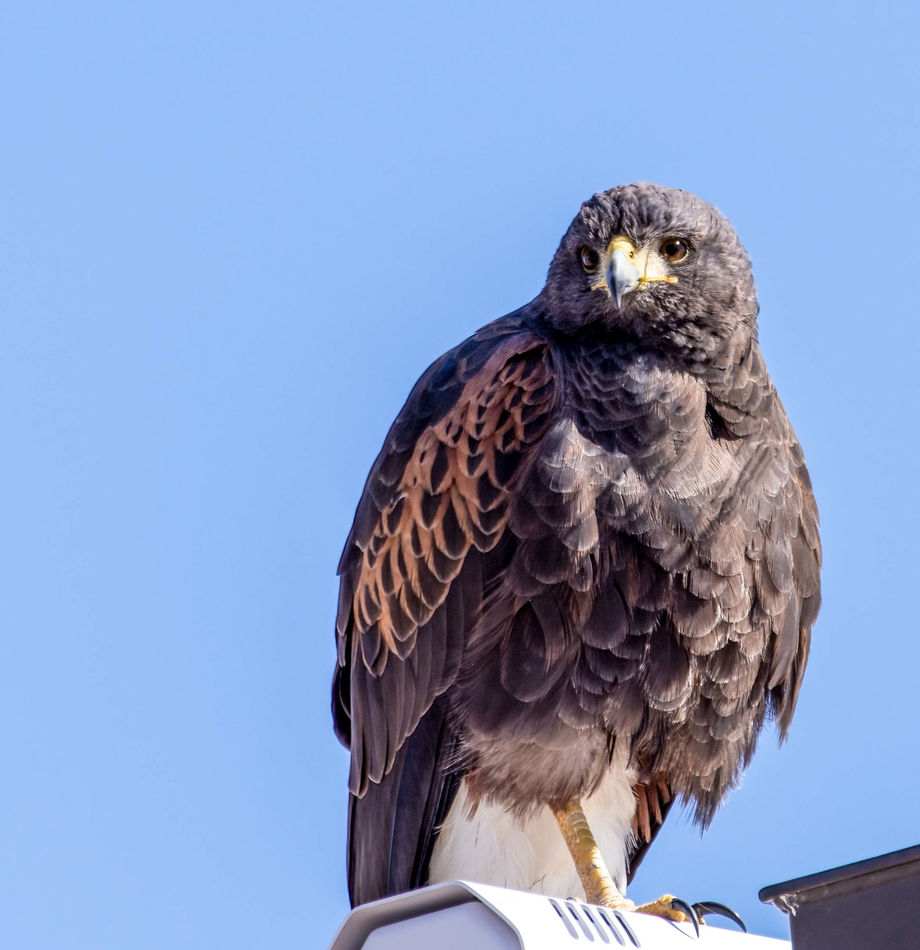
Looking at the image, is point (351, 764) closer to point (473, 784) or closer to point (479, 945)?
point (473, 784)

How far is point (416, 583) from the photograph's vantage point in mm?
5281

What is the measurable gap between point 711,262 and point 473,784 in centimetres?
208

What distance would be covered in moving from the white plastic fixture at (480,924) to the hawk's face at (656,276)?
269 cm

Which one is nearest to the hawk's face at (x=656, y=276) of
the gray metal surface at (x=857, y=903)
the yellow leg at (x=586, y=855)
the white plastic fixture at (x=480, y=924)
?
the yellow leg at (x=586, y=855)

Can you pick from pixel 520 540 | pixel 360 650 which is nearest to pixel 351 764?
pixel 360 650

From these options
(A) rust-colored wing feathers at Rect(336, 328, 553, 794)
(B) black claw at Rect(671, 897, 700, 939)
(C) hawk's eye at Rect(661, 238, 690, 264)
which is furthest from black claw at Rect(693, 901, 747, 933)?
(C) hawk's eye at Rect(661, 238, 690, 264)

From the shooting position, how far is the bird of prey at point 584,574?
4.85 meters

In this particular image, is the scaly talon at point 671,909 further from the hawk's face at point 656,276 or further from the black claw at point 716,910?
the hawk's face at point 656,276

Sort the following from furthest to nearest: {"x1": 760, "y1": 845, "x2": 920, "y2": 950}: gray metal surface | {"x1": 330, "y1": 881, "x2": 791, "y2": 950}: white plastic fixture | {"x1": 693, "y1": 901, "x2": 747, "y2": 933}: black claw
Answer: {"x1": 693, "y1": 901, "x2": 747, "y2": 933}: black claw, {"x1": 330, "y1": 881, "x2": 791, "y2": 950}: white plastic fixture, {"x1": 760, "y1": 845, "x2": 920, "y2": 950}: gray metal surface

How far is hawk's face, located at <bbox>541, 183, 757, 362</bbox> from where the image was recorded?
5254mm

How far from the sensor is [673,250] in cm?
541

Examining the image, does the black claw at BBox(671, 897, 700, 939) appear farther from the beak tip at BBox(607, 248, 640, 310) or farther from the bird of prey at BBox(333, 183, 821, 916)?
the beak tip at BBox(607, 248, 640, 310)

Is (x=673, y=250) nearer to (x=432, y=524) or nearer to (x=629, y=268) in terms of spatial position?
(x=629, y=268)

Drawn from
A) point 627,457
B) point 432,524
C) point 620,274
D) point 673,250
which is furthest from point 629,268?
point 432,524
